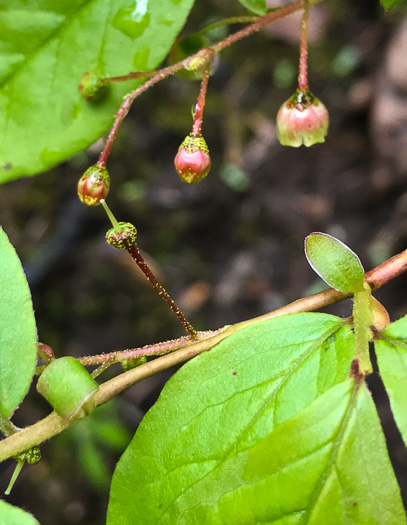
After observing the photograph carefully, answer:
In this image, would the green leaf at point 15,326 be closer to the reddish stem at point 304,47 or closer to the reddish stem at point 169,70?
the reddish stem at point 169,70

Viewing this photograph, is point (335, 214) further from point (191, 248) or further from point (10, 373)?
point (10, 373)

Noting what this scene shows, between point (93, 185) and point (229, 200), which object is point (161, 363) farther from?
point (229, 200)

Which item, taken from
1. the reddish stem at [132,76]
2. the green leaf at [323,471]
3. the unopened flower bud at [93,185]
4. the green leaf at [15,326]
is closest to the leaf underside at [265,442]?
the green leaf at [323,471]

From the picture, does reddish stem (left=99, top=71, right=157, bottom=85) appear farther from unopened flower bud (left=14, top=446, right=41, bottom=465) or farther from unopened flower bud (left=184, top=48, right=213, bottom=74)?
unopened flower bud (left=14, top=446, right=41, bottom=465)

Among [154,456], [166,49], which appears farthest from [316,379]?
[166,49]

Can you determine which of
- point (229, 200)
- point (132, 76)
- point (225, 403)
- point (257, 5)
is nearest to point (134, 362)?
point (225, 403)

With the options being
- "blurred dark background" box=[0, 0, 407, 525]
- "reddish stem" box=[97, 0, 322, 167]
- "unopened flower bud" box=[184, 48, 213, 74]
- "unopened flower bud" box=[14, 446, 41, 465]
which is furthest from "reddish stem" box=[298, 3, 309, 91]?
"blurred dark background" box=[0, 0, 407, 525]
